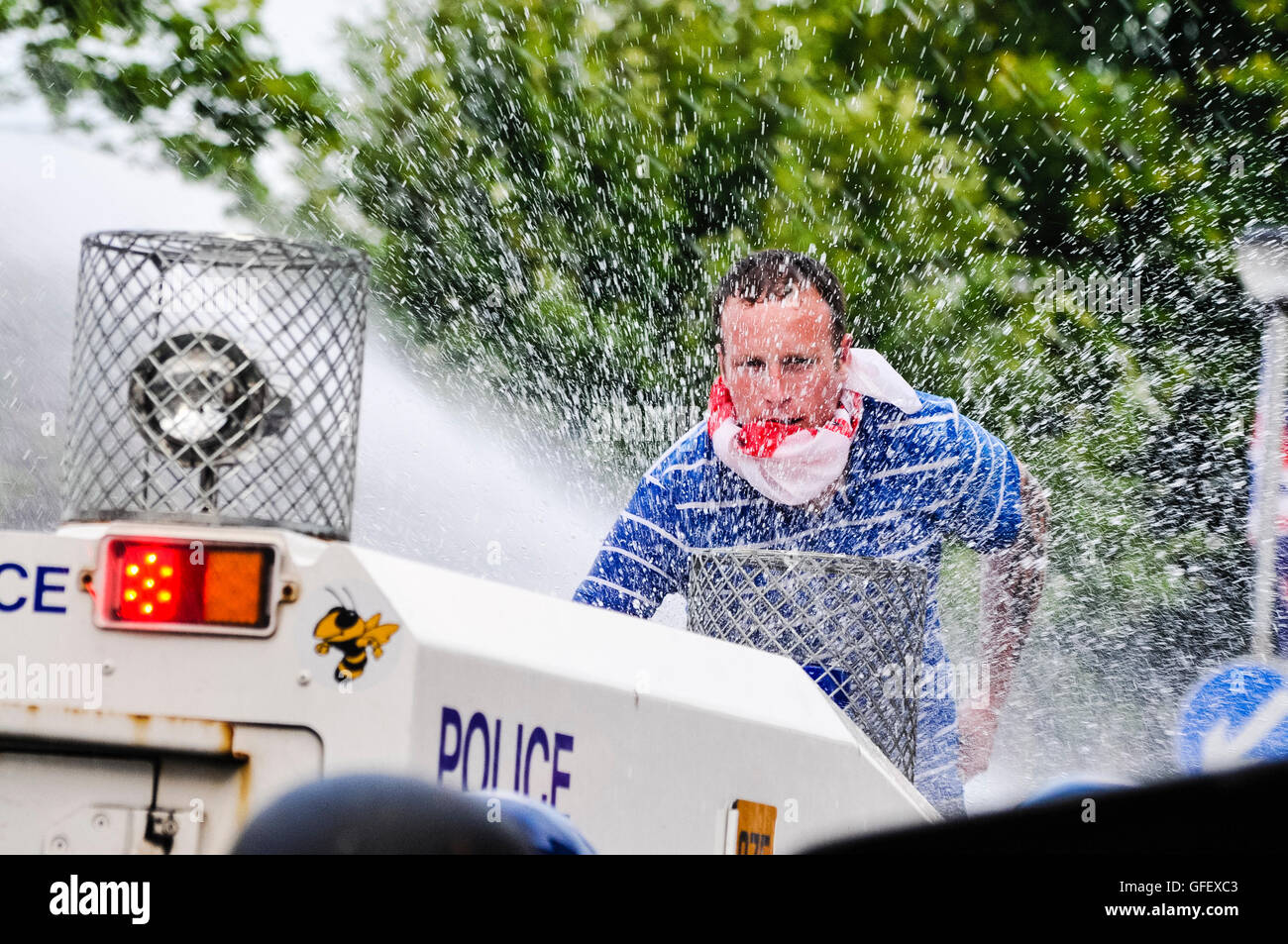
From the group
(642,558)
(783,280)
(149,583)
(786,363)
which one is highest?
(783,280)

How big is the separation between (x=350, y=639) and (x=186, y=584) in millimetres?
209

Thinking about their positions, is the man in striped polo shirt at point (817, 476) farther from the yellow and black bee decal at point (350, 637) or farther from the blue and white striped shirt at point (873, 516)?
the yellow and black bee decal at point (350, 637)

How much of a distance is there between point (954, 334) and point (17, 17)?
5.14m

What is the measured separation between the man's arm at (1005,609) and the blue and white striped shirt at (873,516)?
100 mm

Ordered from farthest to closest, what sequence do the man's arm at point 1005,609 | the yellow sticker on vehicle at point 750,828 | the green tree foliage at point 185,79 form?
the green tree foliage at point 185,79 → the man's arm at point 1005,609 → the yellow sticker on vehicle at point 750,828

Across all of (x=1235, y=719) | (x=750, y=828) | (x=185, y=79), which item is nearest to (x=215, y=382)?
(x=750, y=828)

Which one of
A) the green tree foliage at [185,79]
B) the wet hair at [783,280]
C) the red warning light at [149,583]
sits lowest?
the red warning light at [149,583]

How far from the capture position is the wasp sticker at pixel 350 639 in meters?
1.78

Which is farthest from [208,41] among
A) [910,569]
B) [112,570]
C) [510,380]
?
[112,570]

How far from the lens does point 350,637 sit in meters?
1.79

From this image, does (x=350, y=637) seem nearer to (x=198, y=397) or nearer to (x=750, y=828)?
(x=198, y=397)

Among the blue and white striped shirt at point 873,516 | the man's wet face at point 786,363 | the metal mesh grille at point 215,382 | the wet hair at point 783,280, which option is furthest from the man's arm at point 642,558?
the metal mesh grille at point 215,382

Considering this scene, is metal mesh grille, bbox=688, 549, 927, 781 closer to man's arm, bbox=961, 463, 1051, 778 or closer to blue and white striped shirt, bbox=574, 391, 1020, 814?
blue and white striped shirt, bbox=574, 391, 1020, 814
